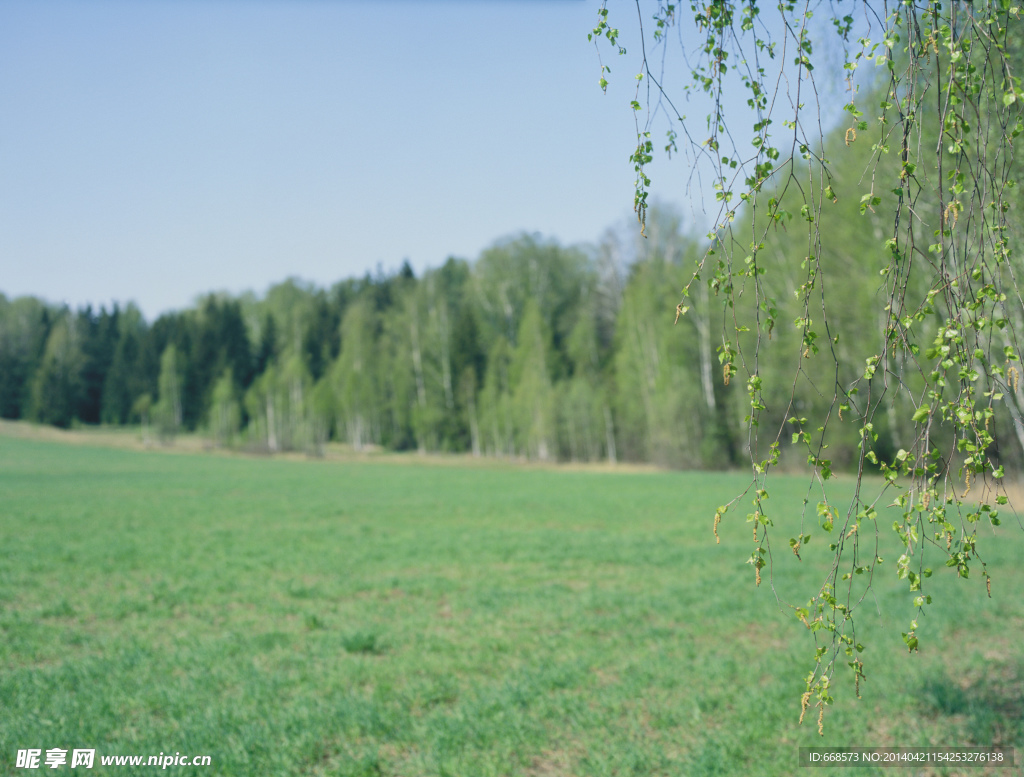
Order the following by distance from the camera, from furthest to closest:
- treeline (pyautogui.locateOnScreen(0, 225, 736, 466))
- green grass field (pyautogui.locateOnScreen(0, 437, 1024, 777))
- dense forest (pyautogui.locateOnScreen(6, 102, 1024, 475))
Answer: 1. treeline (pyautogui.locateOnScreen(0, 225, 736, 466))
2. dense forest (pyautogui.locateOnScreen(6, 102, 1024, 475))
3. green grass field (pyautogui.locateOnScreen(0, 437, 1024, 777))

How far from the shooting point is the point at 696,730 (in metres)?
5.01

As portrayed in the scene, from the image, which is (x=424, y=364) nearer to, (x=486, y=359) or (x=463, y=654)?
(x=486, y=359)

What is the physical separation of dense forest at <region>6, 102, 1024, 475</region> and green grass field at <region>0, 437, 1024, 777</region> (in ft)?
37.6

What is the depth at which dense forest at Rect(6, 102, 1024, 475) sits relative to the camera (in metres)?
29.0

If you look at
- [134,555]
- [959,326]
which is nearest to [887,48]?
[959,326]

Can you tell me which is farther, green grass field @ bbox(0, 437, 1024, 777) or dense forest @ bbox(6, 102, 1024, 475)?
dense forest @ bbox(6, 102, 1024, 475)

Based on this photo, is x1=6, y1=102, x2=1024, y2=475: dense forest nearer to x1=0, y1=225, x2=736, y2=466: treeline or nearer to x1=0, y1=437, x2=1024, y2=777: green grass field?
x1=0, y1=225, x2=736, y2=466: treeline

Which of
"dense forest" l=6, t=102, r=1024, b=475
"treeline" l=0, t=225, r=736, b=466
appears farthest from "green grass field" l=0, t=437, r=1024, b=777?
"treeline" l=0, t=225, r=736, b=466

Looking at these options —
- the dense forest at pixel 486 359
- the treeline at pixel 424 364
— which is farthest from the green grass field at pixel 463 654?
the treeline at pixel 424 364

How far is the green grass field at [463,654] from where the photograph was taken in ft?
15.6

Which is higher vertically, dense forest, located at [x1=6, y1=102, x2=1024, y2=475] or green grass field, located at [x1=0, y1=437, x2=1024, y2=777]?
dense forest, located at [x1=6, y1=102, x2=1024, y2=475]

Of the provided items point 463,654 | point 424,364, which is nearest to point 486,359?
point 424,364

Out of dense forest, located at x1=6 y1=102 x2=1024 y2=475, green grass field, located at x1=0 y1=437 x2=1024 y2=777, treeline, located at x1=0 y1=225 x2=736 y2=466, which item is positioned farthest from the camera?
treeline, located at x1=0 y1=225 x2=736 y2=466

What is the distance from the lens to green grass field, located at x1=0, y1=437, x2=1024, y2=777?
4.75m
